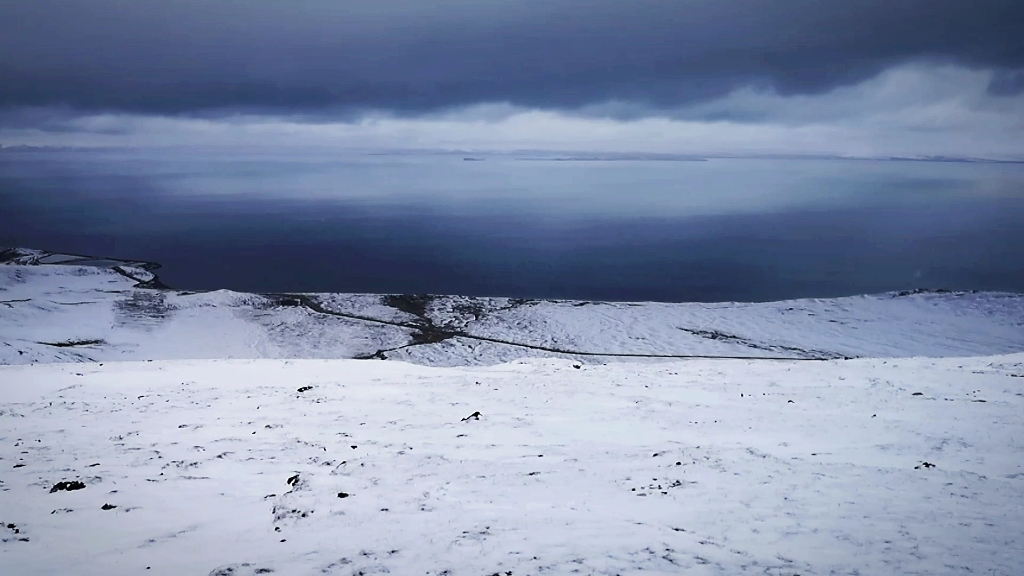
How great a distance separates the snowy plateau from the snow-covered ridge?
21.6m

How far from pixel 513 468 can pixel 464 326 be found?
3960cm

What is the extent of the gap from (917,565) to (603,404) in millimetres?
8215

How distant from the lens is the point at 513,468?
10.4 m

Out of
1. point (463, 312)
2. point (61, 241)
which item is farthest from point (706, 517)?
point (61, 241)

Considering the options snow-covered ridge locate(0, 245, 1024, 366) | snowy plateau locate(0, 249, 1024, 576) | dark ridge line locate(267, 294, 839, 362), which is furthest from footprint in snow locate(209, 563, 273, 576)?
dark ridge line locate(267, 294, 839, 362)

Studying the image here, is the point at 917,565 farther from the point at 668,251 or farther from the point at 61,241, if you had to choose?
the point at 61,241

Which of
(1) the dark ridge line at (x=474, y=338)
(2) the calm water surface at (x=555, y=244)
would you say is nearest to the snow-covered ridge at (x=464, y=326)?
(1) the dark ridge line at (x=474, y=338)

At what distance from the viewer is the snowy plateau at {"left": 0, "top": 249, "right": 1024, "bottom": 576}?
745 centimetres

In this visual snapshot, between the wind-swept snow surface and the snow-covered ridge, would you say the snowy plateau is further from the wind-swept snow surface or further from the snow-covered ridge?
the snow-covered ridge

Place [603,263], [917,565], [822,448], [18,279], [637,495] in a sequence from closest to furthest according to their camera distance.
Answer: [917,565]
[637,495]
[822,448]
[18,279]
[603,263]

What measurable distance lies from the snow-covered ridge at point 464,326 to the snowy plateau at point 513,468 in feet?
71.0

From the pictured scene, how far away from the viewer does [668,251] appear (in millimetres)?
91250

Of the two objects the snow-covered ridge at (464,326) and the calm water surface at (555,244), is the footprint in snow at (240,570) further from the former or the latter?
the calm water surface at (555,244)

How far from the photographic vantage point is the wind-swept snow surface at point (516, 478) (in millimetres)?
7418
